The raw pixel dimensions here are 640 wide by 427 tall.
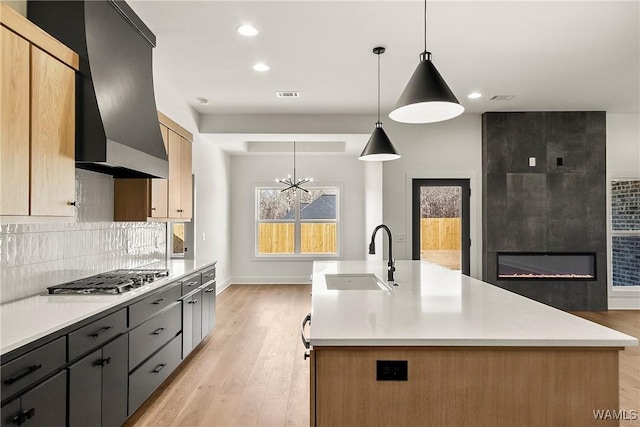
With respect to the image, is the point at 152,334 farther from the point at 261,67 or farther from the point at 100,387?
the point at 261,67

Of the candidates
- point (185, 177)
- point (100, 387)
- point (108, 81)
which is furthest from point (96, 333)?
point (185, 177)

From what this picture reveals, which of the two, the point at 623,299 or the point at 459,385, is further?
the point at 623,299

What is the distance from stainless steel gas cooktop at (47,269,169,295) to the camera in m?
2.44

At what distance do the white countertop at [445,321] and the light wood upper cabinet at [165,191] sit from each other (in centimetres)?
183

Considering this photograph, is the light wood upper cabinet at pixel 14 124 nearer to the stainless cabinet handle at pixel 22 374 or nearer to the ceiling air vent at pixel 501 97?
the stainless cabinet handle at pixel 22 374

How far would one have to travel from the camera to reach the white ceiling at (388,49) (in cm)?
288

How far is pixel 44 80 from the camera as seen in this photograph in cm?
195

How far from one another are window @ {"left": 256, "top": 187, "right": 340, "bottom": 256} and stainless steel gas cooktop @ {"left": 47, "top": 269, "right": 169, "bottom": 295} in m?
4.72

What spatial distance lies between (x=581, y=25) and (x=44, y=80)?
372 cm

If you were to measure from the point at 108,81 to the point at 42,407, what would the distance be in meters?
1.80

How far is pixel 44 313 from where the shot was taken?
6.43 ft

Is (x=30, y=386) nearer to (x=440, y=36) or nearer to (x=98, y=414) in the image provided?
(x=98, y=414)

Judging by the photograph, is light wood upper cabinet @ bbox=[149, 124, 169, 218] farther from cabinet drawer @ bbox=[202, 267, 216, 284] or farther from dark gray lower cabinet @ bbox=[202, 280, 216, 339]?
dark gray lower cabinet @ bbox=[202, 280, 216, 339]

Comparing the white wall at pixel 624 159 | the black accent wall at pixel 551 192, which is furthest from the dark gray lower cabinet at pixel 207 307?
the white wall at pixel 624 159
